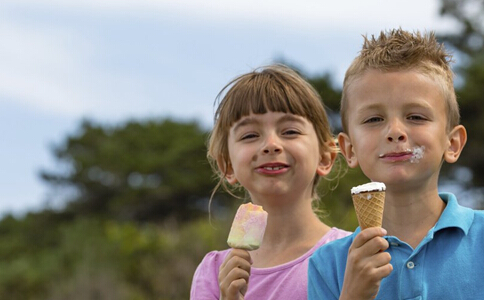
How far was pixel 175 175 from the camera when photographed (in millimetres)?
35062

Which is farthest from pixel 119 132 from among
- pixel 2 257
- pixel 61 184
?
pixel 2 257

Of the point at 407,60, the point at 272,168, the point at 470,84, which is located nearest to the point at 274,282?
the point at 272,168

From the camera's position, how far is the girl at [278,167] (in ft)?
13.3

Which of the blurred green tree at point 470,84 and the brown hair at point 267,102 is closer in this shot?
the brown hair at point 267,102

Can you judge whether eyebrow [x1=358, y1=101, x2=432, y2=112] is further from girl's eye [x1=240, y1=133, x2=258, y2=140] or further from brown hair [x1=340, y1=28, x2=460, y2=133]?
girl's eye [x1=240, y1=133, x2=258, y2=140]

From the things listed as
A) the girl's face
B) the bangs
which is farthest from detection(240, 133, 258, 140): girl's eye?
the bangs

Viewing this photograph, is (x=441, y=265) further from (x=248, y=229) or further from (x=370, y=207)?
(x=248, y=229)

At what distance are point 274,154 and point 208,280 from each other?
785 millimetres

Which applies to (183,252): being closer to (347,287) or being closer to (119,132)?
(347,287)

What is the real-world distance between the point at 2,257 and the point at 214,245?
18.2 meters

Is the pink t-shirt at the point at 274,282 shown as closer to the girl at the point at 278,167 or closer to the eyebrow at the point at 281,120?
the girl at the point at 278,167

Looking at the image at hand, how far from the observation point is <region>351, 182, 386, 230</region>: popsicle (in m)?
2.94

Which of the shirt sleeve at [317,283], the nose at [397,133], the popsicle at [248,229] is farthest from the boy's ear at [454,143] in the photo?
the popsicle at [248,229]

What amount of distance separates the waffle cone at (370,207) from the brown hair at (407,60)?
1.89 ft
